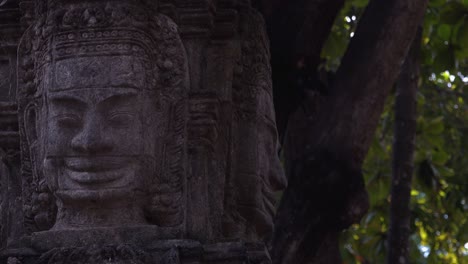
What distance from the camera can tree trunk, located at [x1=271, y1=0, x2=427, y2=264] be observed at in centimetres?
568

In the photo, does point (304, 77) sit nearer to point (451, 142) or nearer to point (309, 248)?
point (309, 248)

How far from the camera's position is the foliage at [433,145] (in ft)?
22.7

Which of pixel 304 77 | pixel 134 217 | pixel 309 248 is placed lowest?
pixel 309 248

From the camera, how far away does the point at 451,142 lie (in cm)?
952

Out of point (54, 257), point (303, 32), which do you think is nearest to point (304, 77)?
point (303, 32)

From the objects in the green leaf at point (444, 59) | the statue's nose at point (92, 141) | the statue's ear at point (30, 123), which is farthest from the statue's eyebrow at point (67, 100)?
the green leaf at point (444, 59)

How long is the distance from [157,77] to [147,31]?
7.8 inches

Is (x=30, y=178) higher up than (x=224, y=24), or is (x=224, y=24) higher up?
(x=224, y=24)

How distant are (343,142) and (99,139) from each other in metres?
1.92

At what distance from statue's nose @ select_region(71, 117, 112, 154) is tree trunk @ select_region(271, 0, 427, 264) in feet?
5.43

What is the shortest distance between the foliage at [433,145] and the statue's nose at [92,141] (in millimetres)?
2895

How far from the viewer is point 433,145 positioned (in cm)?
803

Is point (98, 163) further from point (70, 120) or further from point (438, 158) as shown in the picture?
point (438, 158)

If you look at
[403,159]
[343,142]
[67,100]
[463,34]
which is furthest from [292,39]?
[67,100]
